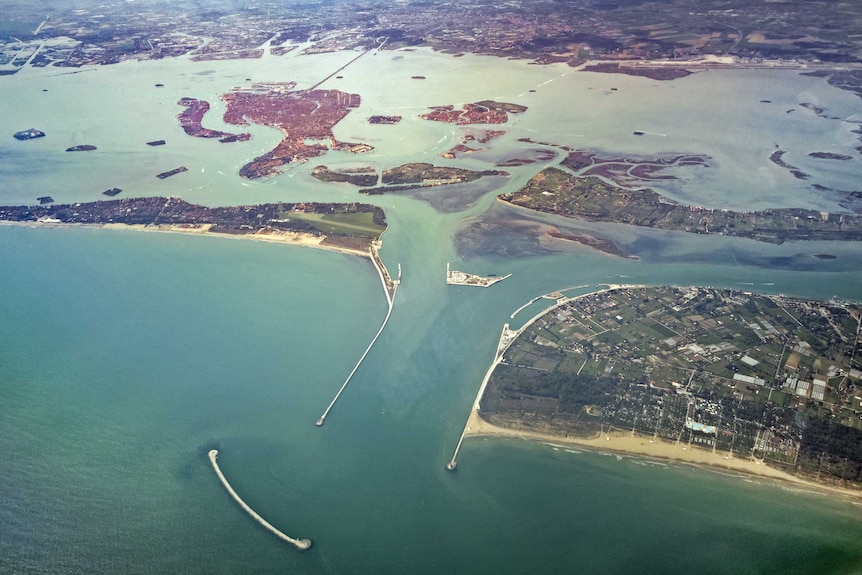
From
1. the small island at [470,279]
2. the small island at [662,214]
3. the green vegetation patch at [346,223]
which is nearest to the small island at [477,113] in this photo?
the small island at [662,214]

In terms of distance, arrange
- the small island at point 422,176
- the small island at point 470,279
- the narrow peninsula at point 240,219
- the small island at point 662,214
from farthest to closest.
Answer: the small island at point 422,176, the narrow peninsula at point 240,219, the small island at point 662,214, the small island at point 470,279

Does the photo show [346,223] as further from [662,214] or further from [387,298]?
[662,214]

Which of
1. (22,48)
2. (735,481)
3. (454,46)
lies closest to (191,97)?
(454,46)

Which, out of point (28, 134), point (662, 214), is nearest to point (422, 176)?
point (662, 214)

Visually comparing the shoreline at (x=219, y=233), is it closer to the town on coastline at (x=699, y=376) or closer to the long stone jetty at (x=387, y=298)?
the long stone jetty at (x=387, y=298)

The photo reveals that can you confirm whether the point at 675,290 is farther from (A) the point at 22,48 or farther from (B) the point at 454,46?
(A) the point at 22,48

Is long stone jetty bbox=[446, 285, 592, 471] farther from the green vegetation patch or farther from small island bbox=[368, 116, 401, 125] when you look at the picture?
small island bbox=[368, 116, 401, 125]
